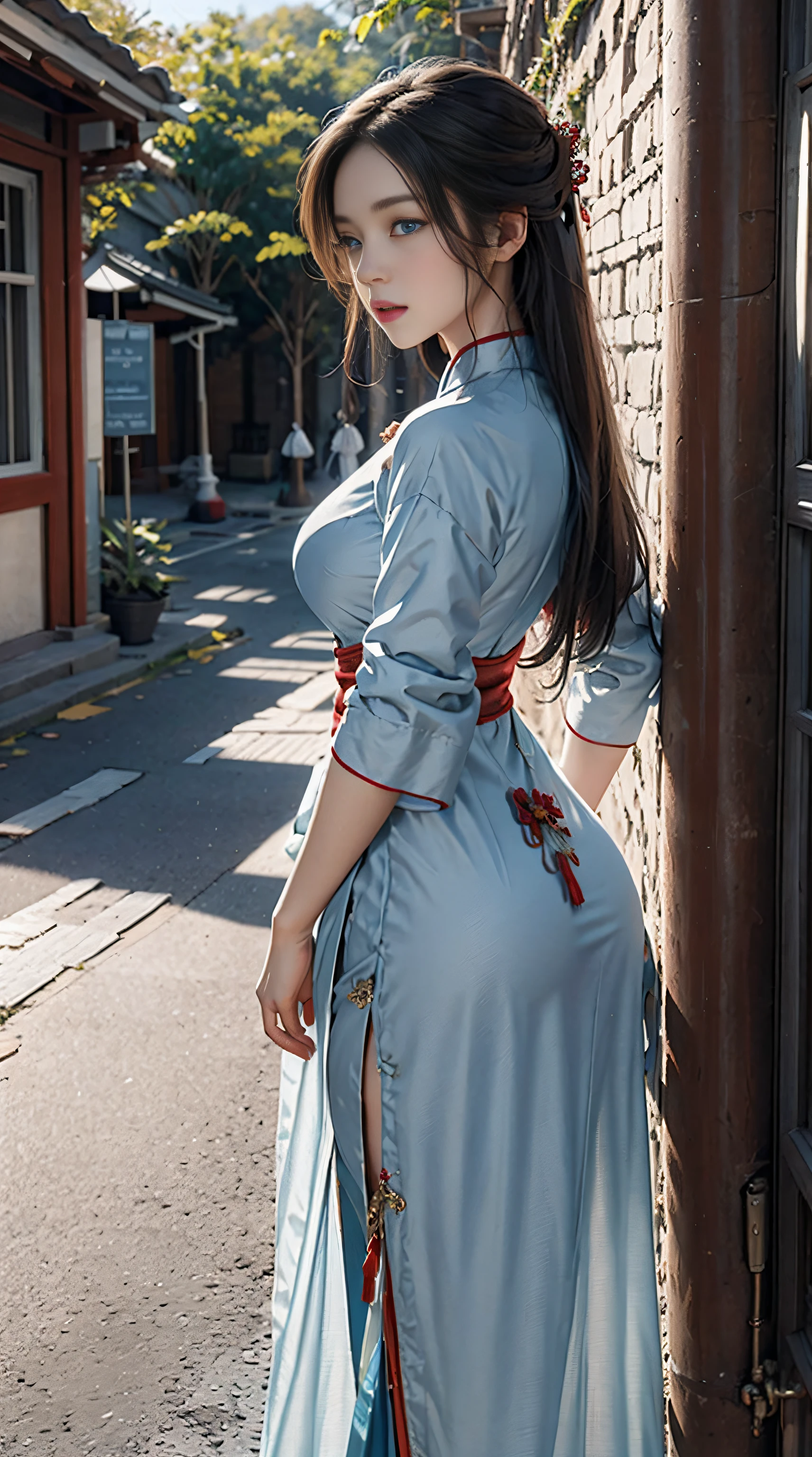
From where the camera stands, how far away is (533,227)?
69.7 inches

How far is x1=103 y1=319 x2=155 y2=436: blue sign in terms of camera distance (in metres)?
10.5

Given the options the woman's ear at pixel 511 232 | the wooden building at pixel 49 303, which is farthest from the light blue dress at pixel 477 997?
the wooden building at pixel 49 303

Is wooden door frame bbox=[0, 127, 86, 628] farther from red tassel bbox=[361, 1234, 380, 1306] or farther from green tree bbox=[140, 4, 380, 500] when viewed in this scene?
green tree bbox=[140, 4, 380, 500]

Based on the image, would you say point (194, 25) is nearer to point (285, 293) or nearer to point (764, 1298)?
point (285, 293)

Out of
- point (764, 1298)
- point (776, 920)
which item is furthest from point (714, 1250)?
point (776, 920)

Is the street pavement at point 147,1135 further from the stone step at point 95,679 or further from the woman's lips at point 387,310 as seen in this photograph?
the woman's lips at point 387,310

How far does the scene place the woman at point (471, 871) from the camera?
5.21ft

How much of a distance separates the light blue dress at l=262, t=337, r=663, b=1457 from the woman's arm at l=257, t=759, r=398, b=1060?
0.03m

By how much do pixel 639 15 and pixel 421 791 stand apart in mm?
1836

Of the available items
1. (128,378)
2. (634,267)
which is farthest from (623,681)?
(128,378)

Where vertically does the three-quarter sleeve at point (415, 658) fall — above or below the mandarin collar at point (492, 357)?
below

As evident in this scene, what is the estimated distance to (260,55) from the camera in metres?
25.0

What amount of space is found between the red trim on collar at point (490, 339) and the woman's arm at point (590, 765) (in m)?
0.59

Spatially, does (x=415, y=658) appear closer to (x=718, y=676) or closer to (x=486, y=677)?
(x=486, y=677)
